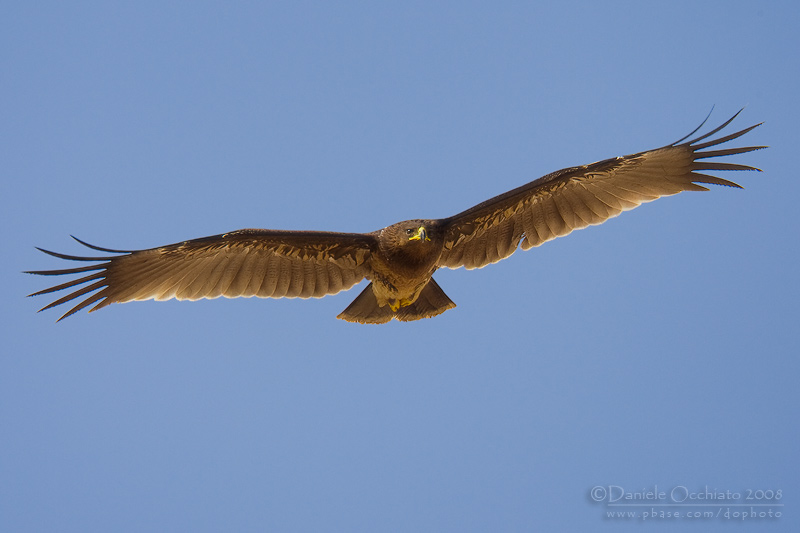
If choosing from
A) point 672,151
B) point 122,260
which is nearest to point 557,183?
point 672,151

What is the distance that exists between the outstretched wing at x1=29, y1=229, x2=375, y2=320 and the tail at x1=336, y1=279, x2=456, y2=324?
0.31 meters

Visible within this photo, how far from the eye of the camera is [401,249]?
313 inches

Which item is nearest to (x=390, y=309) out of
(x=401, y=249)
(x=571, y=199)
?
(x=401, y=249)

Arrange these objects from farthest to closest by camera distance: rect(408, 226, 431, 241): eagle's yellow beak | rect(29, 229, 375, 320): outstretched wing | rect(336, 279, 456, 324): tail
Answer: rect(336, 279, 456, 324): tail, rect(29, 229, 375, 320): outstretched wing, rect(408, 226, 431, 241): eagle's yellow beak

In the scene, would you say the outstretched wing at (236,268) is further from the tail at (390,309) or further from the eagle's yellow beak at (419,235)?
the eagle's yellow beak at (419,235)

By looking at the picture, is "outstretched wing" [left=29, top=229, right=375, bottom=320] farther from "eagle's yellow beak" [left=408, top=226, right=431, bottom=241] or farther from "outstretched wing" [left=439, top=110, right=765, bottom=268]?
"outstretched wing" [left=439, top=110, right=765, bottom=268]

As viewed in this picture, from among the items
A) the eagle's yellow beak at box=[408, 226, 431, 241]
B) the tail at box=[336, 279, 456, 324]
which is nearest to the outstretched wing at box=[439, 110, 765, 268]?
the tail at box=[336, 279, 456, 324]

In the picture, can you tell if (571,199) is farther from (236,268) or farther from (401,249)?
(236,268)

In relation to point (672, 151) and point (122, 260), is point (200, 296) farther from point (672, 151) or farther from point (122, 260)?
point (672, 151)

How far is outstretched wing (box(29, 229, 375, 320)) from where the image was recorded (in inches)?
318

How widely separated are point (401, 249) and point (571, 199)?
2.36 meters

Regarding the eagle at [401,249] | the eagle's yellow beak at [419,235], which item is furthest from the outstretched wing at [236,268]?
the eagle's yellow beak at [419,235]

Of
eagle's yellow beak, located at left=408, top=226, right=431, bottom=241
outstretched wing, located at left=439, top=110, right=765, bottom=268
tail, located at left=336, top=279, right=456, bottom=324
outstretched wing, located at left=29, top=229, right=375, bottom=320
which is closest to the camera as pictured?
eagle's yellow beak, located at left=408, top=226, right=431, bottom=241

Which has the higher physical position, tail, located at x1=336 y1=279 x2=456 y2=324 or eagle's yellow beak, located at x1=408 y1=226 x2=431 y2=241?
eagle's yellow beak, located at x1=408 y1=226 x2=431 y2=241
